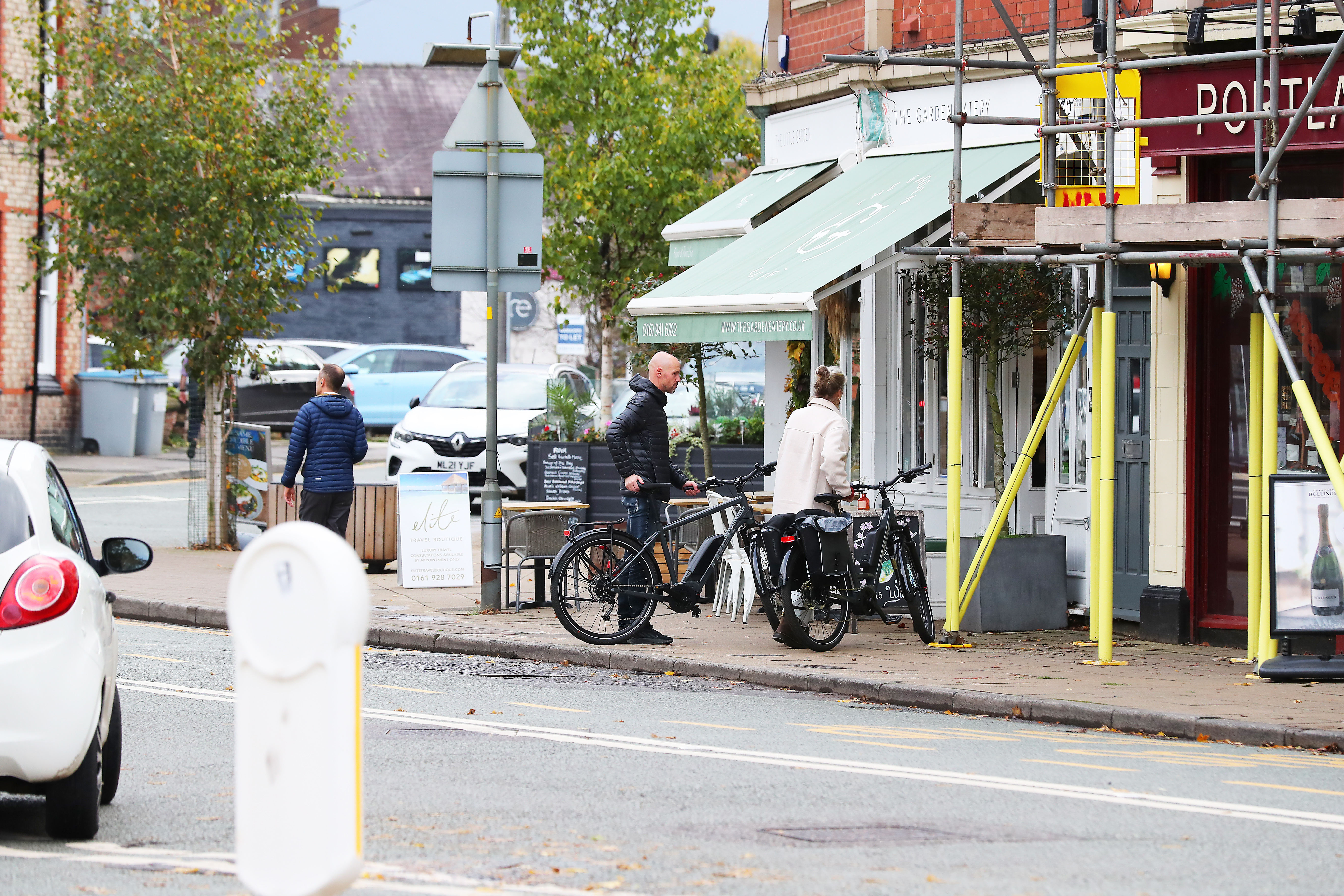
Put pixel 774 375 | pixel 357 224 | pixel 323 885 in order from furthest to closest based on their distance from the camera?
pixel 357 224
pixel 774 375
pixel 323 885

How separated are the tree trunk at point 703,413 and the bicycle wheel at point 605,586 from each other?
555 cm

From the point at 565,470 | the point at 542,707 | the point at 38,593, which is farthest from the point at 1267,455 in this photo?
the point at 565,470

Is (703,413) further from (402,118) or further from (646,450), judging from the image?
(402,118)

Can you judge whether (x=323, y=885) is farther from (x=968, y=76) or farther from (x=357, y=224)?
(x=357, y=224)

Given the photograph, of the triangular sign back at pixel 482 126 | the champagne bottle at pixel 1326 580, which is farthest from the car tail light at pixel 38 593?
the triangular sign back at pixel 482 126

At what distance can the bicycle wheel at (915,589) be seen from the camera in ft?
39.1

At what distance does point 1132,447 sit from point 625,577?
372 centimetres

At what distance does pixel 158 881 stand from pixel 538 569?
8.31m

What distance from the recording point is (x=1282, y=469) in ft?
39.2

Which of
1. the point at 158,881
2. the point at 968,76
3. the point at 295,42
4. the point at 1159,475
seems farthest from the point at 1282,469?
the point at 295,42

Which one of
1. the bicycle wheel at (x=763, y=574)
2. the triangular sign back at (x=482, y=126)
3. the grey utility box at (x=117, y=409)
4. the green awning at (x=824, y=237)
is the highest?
the triangular sign back at (x=482, y=126)

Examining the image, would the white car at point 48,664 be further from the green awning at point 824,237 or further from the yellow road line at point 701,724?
the green awning at point 824,237

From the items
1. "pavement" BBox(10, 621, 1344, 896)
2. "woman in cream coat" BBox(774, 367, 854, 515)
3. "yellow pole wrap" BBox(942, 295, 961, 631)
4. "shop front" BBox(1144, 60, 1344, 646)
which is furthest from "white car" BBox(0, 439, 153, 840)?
"shop front" BBox(1144, 60, 1344, 646)

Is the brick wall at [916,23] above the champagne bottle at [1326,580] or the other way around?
above
